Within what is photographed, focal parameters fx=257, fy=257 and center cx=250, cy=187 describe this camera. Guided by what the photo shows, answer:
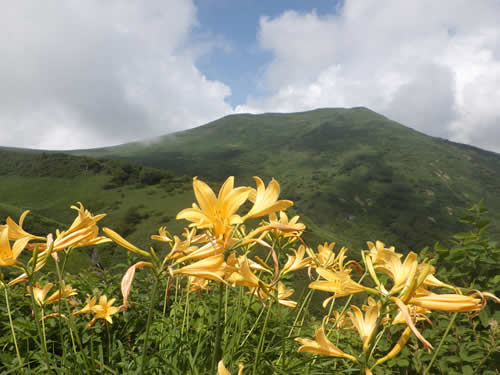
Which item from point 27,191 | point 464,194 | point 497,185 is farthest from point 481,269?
point 497,185

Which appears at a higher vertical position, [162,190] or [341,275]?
[162,190]

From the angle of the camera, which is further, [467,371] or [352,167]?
[352,167]

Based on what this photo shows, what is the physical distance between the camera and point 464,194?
7338cm

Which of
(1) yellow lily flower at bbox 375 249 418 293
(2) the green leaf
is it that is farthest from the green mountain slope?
(1) yellow lily flower at bbox 375 249 418 293

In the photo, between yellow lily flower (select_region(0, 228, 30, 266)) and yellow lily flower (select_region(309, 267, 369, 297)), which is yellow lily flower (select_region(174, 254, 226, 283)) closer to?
yellow lily flower (select_region(309, 267, 369, 297))

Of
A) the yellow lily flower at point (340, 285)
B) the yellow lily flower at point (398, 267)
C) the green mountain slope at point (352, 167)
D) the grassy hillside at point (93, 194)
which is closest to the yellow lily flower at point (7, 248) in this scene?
the yellow lily flower at point (340, 285)

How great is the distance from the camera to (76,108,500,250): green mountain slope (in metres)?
62.7

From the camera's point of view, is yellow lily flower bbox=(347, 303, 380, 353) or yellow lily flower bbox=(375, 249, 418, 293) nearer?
yellow lily flower bbox=(375, 249, 418, 293)

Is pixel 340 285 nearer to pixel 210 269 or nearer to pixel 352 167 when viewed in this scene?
pixel 210 269

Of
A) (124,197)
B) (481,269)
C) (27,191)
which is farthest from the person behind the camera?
(27,191)

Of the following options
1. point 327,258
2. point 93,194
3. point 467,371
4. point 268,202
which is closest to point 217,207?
point 268,202

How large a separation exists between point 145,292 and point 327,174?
86741 mm

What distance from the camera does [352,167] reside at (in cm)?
8931

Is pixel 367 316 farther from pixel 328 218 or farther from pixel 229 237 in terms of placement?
pixel 328 218
